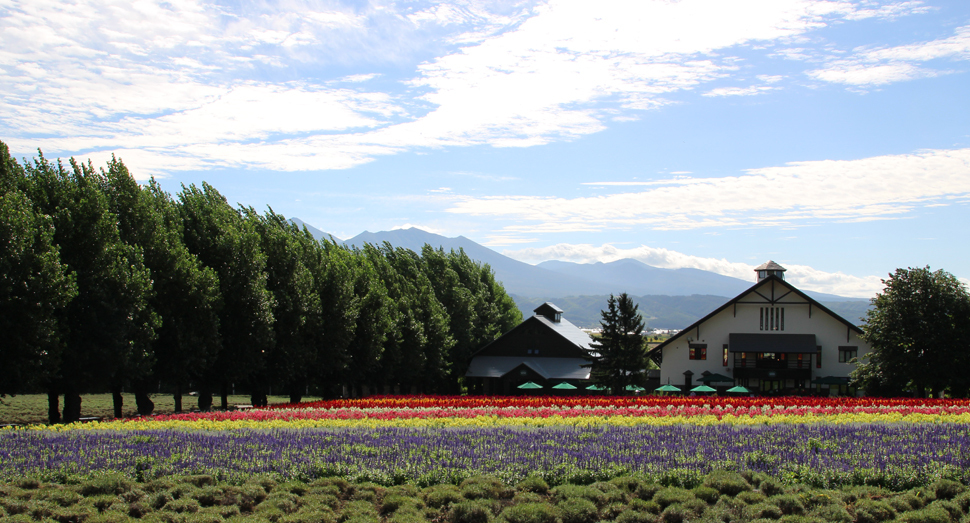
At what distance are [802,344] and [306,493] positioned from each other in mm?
53181

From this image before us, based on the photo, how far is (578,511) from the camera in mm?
11391

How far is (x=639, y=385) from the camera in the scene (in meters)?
49.2

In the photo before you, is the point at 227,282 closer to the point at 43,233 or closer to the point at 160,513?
the point at 43,233

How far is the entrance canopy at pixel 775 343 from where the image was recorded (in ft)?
186

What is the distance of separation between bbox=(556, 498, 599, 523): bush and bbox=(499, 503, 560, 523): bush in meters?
0.15

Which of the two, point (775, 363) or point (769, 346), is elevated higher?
point (769, 346)

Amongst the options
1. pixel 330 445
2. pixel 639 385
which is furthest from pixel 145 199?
pixel 639 385

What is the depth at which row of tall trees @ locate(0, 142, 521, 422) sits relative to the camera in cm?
2502

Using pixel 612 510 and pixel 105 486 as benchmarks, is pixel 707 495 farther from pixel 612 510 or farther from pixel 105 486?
pixel 105 486

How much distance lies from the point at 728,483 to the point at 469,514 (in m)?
A: 4.85

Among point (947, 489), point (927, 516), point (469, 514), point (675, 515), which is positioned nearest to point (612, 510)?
point (675, 515)

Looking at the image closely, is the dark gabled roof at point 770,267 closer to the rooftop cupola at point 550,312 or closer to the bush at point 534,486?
the rooftop cupola at point 550,312

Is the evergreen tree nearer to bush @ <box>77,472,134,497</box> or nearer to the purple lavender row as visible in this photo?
the purple lavender row

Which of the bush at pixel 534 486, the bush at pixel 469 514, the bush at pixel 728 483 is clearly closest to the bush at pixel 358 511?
the bush at pixel 469 514
